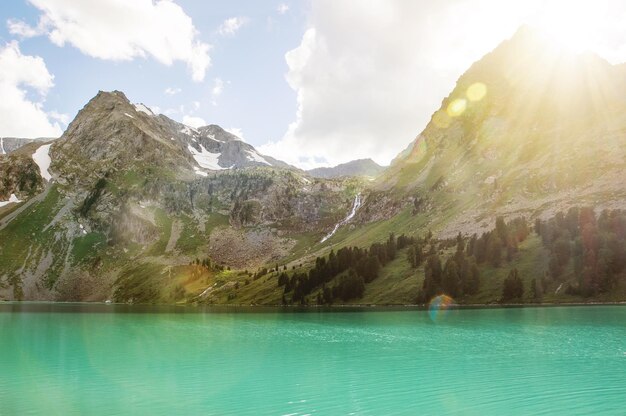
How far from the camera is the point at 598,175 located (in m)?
199

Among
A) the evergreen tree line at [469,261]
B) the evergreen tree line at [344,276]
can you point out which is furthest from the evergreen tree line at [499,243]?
the evergreen tree line at [344,276]

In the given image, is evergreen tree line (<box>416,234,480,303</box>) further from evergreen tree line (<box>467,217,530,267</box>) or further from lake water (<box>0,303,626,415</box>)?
lake water (<box>0,303,626,415</box>)

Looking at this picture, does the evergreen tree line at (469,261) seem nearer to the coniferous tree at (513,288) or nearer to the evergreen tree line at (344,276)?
the coniferous tree at (513,288)

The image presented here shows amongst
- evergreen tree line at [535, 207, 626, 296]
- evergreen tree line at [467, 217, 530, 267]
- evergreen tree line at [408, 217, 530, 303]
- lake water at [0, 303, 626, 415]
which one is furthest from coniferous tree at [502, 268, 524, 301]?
lake water at [0, 303, 626, 415]

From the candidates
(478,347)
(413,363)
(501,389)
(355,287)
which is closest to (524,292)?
(355,287)

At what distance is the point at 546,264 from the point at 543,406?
122850 mm

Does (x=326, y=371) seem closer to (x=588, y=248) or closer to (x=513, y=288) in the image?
(x=513, y=288)

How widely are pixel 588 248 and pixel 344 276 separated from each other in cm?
8472

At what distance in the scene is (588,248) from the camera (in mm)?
137000

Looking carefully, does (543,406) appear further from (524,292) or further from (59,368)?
(524,292)

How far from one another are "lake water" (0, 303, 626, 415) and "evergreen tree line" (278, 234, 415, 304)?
9154cm

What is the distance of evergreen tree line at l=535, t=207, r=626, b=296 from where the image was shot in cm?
13112

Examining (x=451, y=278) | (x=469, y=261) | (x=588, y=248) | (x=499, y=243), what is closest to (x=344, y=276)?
(x=451, y=278)

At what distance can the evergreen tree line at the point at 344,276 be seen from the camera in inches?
6983
